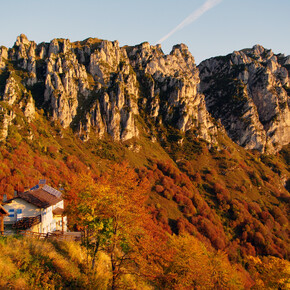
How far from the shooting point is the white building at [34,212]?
102 feet

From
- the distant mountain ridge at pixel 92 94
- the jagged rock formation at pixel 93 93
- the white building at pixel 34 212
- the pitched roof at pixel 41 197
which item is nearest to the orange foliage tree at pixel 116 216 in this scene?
the white building at pixel 34 212

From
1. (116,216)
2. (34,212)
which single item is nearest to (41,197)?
(34,212)

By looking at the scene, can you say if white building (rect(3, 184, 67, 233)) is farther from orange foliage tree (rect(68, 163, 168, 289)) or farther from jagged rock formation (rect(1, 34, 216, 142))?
jagged rock formation (rect(1, 34, 216, 142))

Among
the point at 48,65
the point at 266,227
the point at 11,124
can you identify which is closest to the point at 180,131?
the point at 266,227

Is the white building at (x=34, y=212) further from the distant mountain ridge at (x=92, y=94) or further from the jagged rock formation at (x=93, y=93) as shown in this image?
the jagged rock formation at (x=93, y=93)

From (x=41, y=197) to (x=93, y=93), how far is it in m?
134

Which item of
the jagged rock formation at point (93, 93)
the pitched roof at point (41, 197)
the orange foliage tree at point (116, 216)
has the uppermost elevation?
the jagged rock formation at point (93, 93)

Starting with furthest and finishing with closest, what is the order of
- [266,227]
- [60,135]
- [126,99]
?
[126,99] < [60,135] < [266,227]

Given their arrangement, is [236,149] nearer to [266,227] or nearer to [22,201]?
[266,227]

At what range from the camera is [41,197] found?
1415 inches

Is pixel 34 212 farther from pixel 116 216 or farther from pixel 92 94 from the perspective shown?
pixel 92 94

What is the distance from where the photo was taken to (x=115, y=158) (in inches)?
5094

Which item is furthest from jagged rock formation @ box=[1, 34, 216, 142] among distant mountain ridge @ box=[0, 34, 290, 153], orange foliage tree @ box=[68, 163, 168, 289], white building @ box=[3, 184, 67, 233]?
orange foliage tree @ box=[68, 163, 168, 289]

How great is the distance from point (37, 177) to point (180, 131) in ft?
391
